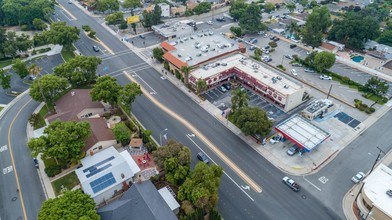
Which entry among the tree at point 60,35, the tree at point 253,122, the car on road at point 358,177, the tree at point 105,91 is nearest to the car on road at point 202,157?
the tree at point 253,122

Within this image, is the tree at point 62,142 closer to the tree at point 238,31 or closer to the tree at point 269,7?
the tree at point 238,31

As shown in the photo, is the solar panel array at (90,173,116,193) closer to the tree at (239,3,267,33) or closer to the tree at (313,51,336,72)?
the tree at (313,51,336,72)

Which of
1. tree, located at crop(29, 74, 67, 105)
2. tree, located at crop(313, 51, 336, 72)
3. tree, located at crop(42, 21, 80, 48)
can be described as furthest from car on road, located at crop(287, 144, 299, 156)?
tree, located at crop(42, 21, 80, 48)

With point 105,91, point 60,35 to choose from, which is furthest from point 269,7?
point 105,91

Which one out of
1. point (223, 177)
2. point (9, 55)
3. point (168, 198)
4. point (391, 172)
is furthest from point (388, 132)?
point (9, 55)

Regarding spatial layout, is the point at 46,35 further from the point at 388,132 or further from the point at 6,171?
the point at 388,132

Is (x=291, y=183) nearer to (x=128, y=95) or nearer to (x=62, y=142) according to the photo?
(x=128, y=95)
